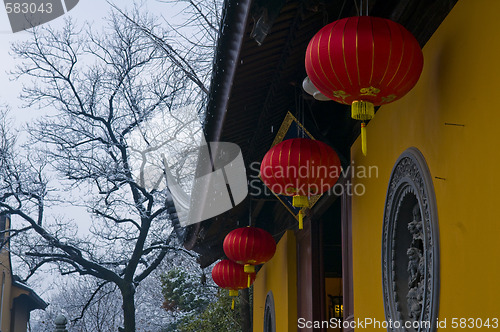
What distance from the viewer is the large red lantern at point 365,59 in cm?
267

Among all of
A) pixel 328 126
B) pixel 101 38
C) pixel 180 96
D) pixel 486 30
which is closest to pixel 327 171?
pixel 328 126

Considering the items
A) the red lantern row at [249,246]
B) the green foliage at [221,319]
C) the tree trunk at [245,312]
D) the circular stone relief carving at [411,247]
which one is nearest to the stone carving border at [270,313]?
the red lantern row at [249,246]

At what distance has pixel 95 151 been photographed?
49.3ft

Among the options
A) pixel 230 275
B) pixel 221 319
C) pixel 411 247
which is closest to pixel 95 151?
pixel 221 319

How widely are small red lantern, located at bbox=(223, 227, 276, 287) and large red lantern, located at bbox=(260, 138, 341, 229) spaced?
97.7 inches

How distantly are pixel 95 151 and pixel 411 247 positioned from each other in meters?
12.6

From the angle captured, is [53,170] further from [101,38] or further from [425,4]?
[425,4]

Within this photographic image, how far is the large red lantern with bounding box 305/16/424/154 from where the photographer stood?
2.67 metres

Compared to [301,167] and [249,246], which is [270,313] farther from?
[301,167]

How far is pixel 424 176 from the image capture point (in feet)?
9.82

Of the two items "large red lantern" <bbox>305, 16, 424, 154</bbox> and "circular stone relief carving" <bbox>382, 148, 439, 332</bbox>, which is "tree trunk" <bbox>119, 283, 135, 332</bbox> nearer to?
"circular stone relief carving" <bbox>382, 148, 439, 332</bbox>

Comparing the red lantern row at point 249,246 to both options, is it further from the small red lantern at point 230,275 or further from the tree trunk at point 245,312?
the tree trunk at point 245,312

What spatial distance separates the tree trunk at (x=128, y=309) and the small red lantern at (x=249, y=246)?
735cm

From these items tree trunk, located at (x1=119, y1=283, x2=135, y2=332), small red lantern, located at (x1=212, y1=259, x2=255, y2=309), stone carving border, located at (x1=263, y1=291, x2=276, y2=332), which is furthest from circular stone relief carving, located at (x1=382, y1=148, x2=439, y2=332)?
tree trunk, located at (x1=119, y1=283, x2=135, y2=332)
